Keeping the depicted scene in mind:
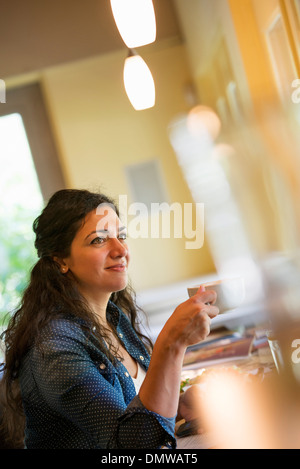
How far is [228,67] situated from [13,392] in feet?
9.43

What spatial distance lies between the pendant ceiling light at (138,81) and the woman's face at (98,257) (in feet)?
2.92

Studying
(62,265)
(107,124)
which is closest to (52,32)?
(107,124)

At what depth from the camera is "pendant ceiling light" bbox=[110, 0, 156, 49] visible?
5.12ft

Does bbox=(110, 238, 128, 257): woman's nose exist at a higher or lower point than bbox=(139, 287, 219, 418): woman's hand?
higher

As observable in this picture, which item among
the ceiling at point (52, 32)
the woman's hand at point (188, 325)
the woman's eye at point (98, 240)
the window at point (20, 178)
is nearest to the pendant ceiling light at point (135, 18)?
the woman's eye at point (98, 240)

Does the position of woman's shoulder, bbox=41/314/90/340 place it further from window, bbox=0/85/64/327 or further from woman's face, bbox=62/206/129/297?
window, bbox=0/85/64/327

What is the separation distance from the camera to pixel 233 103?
3.65m

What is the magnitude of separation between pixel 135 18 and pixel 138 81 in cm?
40

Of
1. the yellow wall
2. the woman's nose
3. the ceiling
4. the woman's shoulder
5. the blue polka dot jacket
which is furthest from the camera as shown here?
the yellow wall

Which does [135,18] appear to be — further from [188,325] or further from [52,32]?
[52,32]

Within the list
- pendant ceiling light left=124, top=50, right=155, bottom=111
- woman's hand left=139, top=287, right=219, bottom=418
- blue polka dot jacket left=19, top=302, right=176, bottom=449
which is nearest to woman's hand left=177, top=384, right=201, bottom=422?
blue polka dot jacket left=19, top=302, right=176, bottom=449

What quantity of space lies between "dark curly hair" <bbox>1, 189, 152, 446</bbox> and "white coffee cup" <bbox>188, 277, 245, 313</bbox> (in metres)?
0.26

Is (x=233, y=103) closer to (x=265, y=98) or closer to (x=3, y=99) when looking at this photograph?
(x=265, y=98)

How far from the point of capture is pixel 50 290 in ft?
3.80
